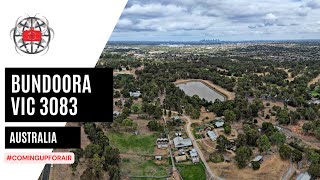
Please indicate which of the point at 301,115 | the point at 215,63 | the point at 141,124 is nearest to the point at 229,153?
the point at 141,124

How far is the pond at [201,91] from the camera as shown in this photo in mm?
47188

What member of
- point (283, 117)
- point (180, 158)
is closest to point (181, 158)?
point (180, 158)

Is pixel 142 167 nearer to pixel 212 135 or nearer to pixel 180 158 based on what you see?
pixel 180 158

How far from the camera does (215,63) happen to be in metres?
75.7

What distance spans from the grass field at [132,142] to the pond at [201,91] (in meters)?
19.8

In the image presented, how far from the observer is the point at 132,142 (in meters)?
27.4

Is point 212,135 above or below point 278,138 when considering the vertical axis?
below

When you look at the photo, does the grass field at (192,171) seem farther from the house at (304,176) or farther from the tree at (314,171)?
the tree at (314,171)

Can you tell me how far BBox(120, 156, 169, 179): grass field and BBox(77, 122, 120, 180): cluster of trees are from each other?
0.98 m

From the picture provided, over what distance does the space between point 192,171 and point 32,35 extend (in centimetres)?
1666

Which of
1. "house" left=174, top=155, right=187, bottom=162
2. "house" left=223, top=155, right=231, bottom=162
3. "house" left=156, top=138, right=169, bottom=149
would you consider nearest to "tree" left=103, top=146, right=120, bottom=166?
"house" left=174, top=155, right=187, bottom=162

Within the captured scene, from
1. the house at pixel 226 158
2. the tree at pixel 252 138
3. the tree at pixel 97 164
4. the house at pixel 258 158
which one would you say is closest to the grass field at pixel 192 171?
the house at pixel 226 158

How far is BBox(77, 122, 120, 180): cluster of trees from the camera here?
20.5 m

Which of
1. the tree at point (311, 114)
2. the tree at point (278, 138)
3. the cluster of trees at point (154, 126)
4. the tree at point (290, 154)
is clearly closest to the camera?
the tree at point (290, 154)
